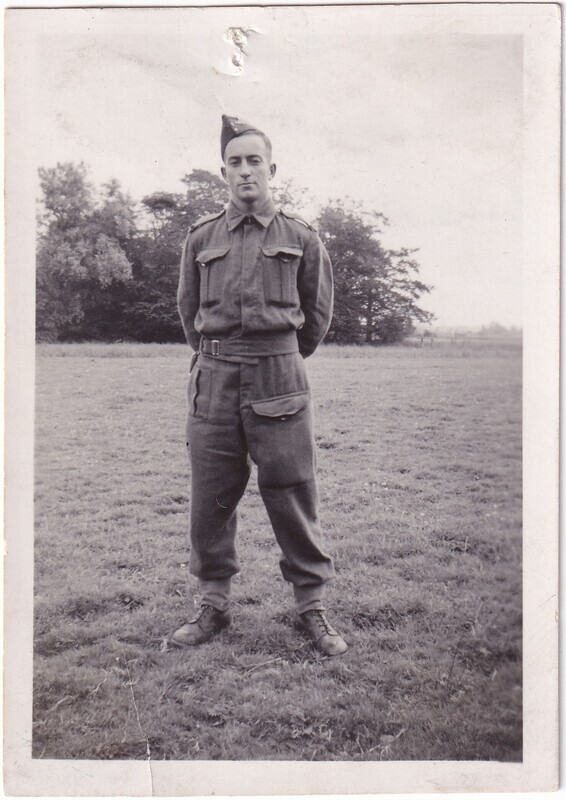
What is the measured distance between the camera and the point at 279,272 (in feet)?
9.89

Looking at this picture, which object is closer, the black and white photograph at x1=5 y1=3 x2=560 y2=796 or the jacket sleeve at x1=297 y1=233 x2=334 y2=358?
the black and white photograph at x1=5 y1=3 x2=560 y2=796

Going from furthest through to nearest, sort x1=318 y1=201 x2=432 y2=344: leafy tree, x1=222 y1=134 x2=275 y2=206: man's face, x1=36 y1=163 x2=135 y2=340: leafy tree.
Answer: x1=318 y1=201 x2=432 y2=344: leafy tree, x1=36 y1=163 x2=135 y2=340: leafy tree, x1=222 y1=134 x2=275 y2=206: man's face

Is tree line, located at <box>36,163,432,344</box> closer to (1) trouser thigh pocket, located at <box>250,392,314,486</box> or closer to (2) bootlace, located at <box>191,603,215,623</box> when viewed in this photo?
(1) trouser thigh pocket, located at <box>250,392,314,486</box>

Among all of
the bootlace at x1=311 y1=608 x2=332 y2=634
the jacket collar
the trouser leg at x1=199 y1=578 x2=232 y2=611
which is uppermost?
the jacket collar

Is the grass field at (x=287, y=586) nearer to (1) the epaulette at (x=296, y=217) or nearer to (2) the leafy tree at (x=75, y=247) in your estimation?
(2) the leafy tree at (x=75, y=247)

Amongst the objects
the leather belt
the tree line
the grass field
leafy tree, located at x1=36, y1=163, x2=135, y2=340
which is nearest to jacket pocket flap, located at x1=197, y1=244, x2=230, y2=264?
the leather belt

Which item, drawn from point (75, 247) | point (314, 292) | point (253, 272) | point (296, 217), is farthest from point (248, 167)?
point (75, 247)

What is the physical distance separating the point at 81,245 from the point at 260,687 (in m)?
2.50

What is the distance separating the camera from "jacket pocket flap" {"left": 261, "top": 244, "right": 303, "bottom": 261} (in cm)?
300

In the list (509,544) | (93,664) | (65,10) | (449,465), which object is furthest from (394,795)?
(65,10)

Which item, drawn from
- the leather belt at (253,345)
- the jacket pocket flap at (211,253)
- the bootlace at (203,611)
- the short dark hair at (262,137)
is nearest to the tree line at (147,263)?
the short dark hair at (262,137)

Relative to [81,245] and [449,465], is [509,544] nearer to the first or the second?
[449,465]

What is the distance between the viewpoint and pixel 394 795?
9.23ft

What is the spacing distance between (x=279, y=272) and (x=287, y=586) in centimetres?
170
